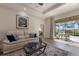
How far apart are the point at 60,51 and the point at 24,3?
1.34m

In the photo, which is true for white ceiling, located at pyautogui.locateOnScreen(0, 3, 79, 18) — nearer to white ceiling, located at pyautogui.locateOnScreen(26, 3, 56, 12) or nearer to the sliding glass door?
white ceiling, located at pyautogui.locateOnScreen(26, 3, 56, 12)

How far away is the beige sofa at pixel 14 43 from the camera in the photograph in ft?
5.37

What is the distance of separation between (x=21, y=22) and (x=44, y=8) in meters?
0.63

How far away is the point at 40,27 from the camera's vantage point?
6.40ft

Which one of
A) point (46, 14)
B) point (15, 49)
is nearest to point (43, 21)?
point (46, 14)

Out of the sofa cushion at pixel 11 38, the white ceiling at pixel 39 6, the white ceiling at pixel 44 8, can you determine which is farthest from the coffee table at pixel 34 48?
the white ceiling at pixel 39 6

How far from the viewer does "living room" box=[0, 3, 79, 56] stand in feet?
5.53

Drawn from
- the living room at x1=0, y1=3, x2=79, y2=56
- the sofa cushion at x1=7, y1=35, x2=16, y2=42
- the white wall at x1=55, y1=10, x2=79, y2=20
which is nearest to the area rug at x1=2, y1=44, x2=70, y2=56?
the living room at x1=0, y1=3, x2=79, y2=56

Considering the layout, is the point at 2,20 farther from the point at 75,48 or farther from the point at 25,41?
the point at 75,48

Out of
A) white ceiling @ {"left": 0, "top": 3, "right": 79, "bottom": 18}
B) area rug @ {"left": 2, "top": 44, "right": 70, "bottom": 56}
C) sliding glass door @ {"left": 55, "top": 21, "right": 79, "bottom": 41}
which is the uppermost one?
white ceiling @ {"left": 0, "top": 3, "right": 79, "bottom": 18}

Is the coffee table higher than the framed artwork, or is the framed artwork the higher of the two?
the framed artwork

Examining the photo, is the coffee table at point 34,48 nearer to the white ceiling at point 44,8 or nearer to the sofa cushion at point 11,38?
the sofa cushion at point 11,38

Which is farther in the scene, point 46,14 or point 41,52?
point 46,14

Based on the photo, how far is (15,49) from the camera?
1.71 metres
